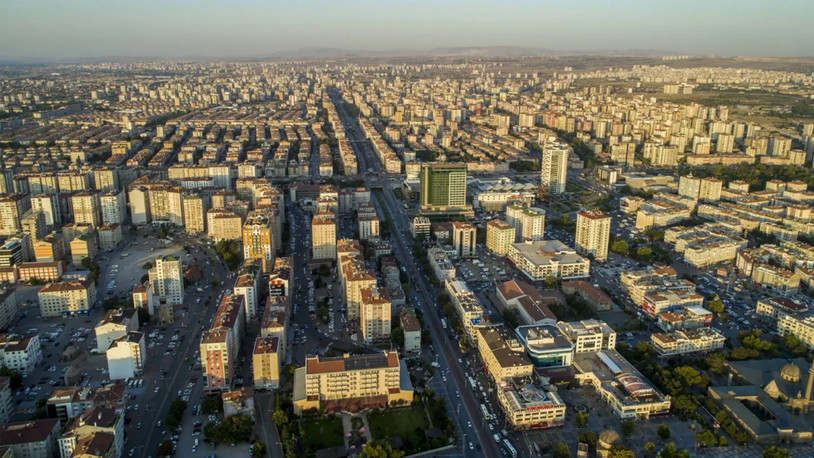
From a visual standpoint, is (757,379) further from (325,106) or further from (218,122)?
(325,106)

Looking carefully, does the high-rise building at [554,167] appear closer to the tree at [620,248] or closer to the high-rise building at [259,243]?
the tree at [620,248]

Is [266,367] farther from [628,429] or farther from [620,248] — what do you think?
[620,248]

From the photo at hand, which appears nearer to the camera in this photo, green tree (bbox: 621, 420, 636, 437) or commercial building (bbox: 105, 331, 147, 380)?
green tree (bbox: 621, 420, 636, 437)

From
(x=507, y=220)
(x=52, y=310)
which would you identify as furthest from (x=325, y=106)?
(x=52, y=310)

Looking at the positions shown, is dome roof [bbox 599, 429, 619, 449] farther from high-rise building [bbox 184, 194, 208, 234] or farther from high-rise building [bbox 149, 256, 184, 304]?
high-rise building [bbox 184, 194, 208, 234]

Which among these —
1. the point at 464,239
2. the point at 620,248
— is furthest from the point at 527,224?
the point at 620,248

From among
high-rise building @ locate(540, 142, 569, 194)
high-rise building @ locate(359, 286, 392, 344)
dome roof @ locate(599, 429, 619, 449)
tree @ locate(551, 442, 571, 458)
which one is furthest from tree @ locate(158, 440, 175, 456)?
high-rise building @ locate(540, 142, 569, 194)
